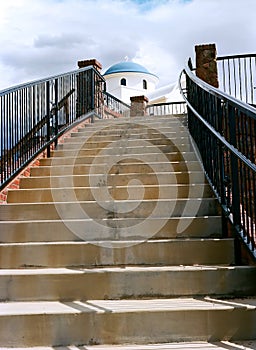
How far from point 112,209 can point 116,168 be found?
1.05 m

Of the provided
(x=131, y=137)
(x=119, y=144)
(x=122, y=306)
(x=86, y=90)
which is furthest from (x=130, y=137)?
(x=122, y=306)

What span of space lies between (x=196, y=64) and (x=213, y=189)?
4.78m

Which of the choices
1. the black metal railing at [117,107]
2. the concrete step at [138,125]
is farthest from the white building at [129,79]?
the concrete step at [138,125]

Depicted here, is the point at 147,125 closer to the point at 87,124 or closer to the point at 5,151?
the point at 87,124

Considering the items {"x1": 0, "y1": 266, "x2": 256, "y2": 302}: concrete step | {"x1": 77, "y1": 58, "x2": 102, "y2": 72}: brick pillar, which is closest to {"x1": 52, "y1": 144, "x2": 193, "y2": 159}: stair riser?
{"x1": 0, "y1": 266, "x2": 256, "y2": 302}: concrete step

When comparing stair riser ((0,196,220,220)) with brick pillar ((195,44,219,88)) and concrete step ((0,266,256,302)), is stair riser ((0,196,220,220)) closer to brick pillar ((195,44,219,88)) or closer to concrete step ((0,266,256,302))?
concrete step ((0,266,256,302))

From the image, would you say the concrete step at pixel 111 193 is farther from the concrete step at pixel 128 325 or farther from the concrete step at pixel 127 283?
the concrete step at pixel 128 325

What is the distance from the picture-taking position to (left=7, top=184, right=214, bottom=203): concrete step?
4.03 m

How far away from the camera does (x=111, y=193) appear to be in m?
4.15

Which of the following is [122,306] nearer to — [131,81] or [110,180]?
[110,180]

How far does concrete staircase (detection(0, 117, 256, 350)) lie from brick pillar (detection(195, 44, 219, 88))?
3.44 metres

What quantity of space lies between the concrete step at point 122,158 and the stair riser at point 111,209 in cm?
125

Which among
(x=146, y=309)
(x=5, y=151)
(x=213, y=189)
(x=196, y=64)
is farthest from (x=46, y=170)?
(x=196, y=64)

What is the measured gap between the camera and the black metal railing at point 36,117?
4.19m
